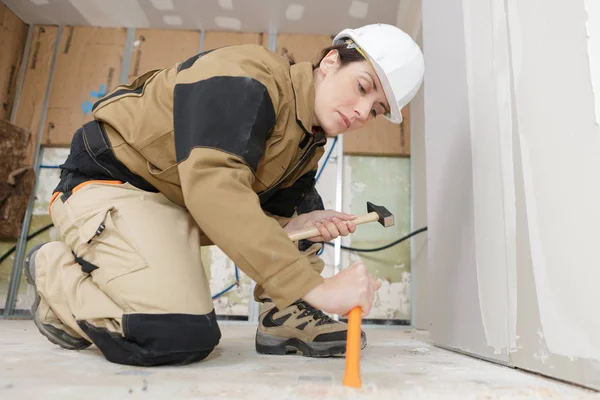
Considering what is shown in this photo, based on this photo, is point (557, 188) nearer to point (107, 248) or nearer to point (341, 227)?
point (341, 227)

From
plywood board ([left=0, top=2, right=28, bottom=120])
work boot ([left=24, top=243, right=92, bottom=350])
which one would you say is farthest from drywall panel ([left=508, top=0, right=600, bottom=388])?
plywood board ([left=0, top=2, right=28, bottom=120])

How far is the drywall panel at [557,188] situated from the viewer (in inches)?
25.8

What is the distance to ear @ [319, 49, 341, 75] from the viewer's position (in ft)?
3.25

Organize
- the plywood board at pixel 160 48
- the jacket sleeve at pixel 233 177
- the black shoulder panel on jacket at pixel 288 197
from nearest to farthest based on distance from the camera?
the jacket sleeve at pixel 233 177 → the black shoulder panel on jacket at pixel 288 197 → the plywood board at pixel 160 48

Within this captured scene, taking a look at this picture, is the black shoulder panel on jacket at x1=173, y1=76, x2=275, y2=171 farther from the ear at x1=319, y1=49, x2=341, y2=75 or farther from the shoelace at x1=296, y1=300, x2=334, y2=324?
the shoelace at x1=296, y1=300, x2=334, y2=324

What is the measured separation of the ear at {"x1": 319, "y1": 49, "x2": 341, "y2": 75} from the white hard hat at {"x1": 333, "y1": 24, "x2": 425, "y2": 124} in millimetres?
50

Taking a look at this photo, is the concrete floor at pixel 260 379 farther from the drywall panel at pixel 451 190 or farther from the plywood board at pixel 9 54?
the plywood board at pixel 9 54

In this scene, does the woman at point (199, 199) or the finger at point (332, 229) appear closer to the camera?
the woman at point (199, 199)

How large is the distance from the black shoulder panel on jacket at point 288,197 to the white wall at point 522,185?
39 cm

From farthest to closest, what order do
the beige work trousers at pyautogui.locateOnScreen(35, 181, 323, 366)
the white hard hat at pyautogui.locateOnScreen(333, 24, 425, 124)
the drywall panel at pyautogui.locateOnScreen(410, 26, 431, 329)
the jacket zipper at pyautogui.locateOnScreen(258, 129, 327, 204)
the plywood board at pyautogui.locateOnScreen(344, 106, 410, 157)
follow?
the plywood board at pyautogui.locateOnScreen(344, 106, 410, 157)
the drywall panel at pyautogui.locateOnScreen(410, 26, 431, 329)
the jacket zipper at pyautogui.locateOnScreen(258, 129, 327, 204)
the white hard hat at pyautogui.locateOnScreen(333, 24, 425, 124)
the beige work trousers at pyautogui.locateOnScreen(35, 181, 323, 366)

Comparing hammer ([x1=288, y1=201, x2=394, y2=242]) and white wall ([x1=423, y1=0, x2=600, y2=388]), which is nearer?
white wall ([x1=423, y1=0, x2=600, y2=388])

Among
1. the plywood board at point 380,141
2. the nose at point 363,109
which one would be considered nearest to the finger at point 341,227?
the nose at point 363,109

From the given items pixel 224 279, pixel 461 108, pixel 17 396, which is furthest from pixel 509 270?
pixel 224 279

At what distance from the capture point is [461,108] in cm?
117
